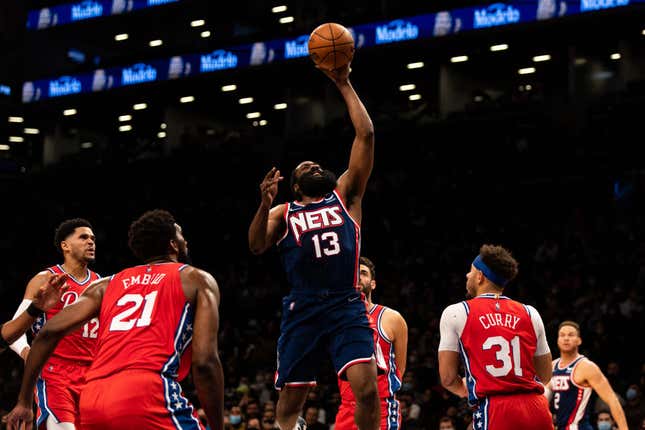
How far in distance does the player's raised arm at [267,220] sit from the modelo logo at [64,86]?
3113 centimetres

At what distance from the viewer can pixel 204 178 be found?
30.7m

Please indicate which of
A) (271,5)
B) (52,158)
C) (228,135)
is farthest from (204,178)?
(52,158)

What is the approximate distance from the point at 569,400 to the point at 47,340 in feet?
22.1

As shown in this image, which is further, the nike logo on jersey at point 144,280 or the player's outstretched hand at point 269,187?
the player's outstretched hand at point 269,187

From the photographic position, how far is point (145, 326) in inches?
179

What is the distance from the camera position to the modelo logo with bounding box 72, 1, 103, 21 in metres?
36.5

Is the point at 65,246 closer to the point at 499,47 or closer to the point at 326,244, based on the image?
the point at 326,244

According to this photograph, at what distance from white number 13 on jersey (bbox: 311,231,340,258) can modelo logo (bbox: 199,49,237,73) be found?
26.7 metres

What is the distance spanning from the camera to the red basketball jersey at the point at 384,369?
775cm

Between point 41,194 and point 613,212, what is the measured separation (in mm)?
22210

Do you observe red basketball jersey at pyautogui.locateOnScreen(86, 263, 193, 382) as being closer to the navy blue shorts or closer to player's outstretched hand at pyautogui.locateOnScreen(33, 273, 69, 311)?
player's outstretched hand at pyautogui.locateOnScreen(33, 273, 69, 311)

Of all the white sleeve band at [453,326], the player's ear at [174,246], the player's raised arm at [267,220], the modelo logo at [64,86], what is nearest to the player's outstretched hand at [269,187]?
the player's raised arm at [267,220]

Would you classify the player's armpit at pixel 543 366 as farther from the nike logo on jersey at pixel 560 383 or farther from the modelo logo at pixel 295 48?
the modelo logo at pixel 295 48

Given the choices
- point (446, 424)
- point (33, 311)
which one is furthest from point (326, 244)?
point (446, 424)
